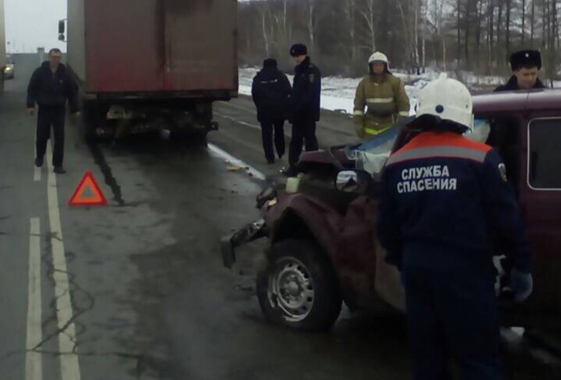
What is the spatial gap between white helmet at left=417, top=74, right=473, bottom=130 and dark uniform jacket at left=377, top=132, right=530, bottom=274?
0.25 ft

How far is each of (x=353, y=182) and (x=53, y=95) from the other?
8.69 meters

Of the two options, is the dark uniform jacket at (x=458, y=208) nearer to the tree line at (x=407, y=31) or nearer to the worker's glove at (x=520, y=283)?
the worker's glove at (x=520, y=283)

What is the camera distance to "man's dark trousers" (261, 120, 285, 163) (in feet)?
50.4

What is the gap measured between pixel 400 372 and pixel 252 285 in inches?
91.2

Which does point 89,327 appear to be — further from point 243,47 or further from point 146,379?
point 243,47

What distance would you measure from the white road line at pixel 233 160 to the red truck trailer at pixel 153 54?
904 mm

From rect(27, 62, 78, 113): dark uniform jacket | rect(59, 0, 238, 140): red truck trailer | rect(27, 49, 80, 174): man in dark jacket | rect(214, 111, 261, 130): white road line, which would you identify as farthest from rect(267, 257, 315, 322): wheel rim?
rect(214, 111, 261, 130): white road line

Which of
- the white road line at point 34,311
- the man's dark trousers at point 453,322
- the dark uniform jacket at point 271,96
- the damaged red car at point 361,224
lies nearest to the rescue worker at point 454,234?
the man's dark trousers at point 453,322

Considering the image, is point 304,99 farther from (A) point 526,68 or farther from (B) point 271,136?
(A) point 526,68

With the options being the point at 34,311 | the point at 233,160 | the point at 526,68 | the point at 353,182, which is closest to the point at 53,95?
the point at 233,160

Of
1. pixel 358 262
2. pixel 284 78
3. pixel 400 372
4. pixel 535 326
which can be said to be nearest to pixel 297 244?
pixel 358 262

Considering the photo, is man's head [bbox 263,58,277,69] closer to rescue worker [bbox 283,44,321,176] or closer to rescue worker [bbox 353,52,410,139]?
rescue worker [bbox 283,44,321,176]

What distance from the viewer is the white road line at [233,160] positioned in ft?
46.9

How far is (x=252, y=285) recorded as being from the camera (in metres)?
8.13
